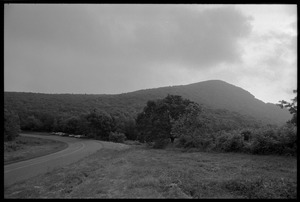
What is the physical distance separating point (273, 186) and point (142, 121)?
2763 centimetres

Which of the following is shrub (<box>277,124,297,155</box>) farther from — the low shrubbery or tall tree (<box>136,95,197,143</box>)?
tall tree (<box>136,95,197,143</box>)

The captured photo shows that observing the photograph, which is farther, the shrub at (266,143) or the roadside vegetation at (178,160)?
the shrub at (266,143)

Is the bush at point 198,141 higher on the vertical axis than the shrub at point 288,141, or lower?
lower

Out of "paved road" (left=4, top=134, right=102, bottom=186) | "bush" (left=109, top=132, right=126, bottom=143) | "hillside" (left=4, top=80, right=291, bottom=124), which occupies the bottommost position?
"bush" (left=109, top=132, right=126, bottom=143)

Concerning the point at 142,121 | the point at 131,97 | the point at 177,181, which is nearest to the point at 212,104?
the point at 142,121

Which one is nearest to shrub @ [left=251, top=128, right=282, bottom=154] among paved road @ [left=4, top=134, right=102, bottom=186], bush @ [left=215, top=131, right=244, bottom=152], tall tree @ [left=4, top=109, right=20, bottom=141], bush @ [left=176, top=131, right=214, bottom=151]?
bush @ [left=215, top=131, right=244, bottom=152]

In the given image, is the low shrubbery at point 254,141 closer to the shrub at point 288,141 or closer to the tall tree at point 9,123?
the shrub at point 288,141

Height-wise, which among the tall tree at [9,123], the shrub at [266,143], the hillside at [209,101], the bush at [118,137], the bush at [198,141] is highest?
the hillside at [209,101]

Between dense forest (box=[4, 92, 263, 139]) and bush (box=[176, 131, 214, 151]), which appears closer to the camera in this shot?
dense forest (box=[4, 92, 263, 139])

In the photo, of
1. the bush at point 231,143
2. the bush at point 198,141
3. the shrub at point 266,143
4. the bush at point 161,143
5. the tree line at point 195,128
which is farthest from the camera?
the bush at point 161,143

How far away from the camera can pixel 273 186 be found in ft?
22.6

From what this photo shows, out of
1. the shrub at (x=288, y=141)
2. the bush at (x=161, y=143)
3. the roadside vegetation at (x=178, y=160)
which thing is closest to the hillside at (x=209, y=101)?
the roadside vegetation at (x=178, y=160)

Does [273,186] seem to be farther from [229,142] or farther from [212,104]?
[212,104]

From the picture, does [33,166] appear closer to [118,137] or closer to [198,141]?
[198,141]
